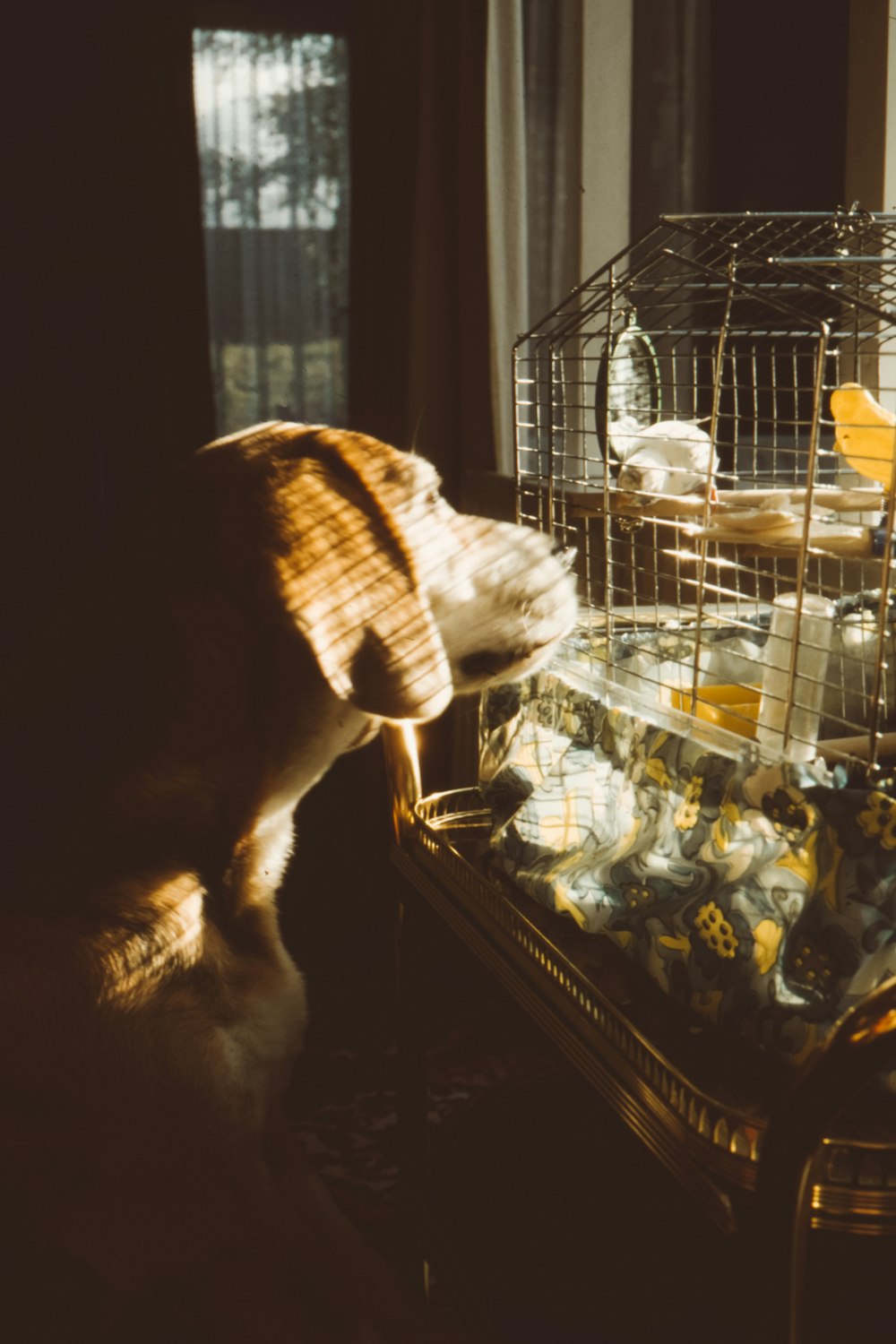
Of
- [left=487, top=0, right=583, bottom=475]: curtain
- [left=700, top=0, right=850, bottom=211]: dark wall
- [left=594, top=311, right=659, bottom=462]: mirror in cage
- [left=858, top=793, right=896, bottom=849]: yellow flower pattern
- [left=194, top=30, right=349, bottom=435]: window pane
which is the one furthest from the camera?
[left=194, top=30, right=349, bottom=435]: window pane

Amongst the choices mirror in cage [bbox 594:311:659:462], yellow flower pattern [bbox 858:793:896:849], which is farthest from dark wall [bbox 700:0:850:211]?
yellow flower pattern [bbox 858:793:896:849]

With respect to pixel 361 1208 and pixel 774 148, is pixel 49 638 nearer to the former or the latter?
pixel 361 1208

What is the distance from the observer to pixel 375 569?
1.04 metres

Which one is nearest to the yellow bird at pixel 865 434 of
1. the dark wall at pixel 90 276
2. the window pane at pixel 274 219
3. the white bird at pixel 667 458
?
the white bird at pixel 667 458

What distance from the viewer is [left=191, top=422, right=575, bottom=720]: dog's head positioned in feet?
3.37

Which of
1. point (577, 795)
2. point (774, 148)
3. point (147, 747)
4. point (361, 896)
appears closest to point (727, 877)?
point (577, 795)

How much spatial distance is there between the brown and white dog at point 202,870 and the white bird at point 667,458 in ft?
0.67

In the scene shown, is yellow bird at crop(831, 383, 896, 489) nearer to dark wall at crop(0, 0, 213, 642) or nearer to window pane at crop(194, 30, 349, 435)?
dark wall at crop(0, 0, 213, 642)

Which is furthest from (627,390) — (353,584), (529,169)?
(529,169)

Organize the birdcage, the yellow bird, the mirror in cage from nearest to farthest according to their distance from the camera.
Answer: the birdcage
the yellow bird
the mirror in cage

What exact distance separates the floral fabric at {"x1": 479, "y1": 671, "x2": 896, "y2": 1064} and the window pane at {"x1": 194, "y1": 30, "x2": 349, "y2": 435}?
153cm

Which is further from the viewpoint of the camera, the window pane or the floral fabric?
the window pane

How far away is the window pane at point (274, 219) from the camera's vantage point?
232 centimetres

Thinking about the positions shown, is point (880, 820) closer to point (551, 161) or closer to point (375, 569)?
point (375, 569)
